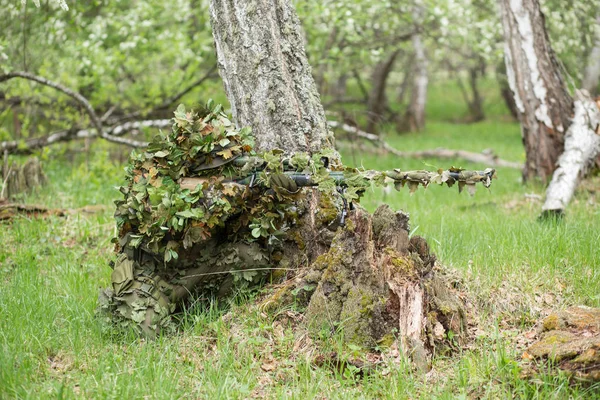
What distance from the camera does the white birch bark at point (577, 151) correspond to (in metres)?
7.17

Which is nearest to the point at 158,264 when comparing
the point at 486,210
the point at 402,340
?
the point at 402,340

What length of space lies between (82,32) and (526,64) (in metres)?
8.13

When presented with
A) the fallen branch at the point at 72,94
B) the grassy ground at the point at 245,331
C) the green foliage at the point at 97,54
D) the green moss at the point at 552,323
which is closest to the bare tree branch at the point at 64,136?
the green foliage at the point at 97,54

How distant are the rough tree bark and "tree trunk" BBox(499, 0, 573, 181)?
496cm

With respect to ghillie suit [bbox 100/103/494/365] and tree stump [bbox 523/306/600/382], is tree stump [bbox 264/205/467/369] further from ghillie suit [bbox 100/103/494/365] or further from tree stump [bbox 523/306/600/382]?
tree stump [bbox 523/306/600/382]

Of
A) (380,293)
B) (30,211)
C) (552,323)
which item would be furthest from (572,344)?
(30,211)

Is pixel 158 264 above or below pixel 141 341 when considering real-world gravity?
above

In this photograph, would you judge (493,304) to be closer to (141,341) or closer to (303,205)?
(303,205)

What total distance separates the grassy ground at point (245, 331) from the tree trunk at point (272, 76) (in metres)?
1.35

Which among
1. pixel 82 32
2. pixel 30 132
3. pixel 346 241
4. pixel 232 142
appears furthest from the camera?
pixel 30 132

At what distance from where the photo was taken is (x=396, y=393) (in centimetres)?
341

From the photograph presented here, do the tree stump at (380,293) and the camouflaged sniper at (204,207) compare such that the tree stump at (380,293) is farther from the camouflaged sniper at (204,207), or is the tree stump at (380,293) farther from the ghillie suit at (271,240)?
the camouflaged sniper at (204,207)

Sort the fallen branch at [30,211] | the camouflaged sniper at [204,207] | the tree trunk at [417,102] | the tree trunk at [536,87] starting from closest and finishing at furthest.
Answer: the camouflaged sniper at [204,207], the fallen branch at [30,211], the tree trunk at [536,87], the tree trunk at [417,102]

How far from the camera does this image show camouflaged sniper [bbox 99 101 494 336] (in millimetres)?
4113
